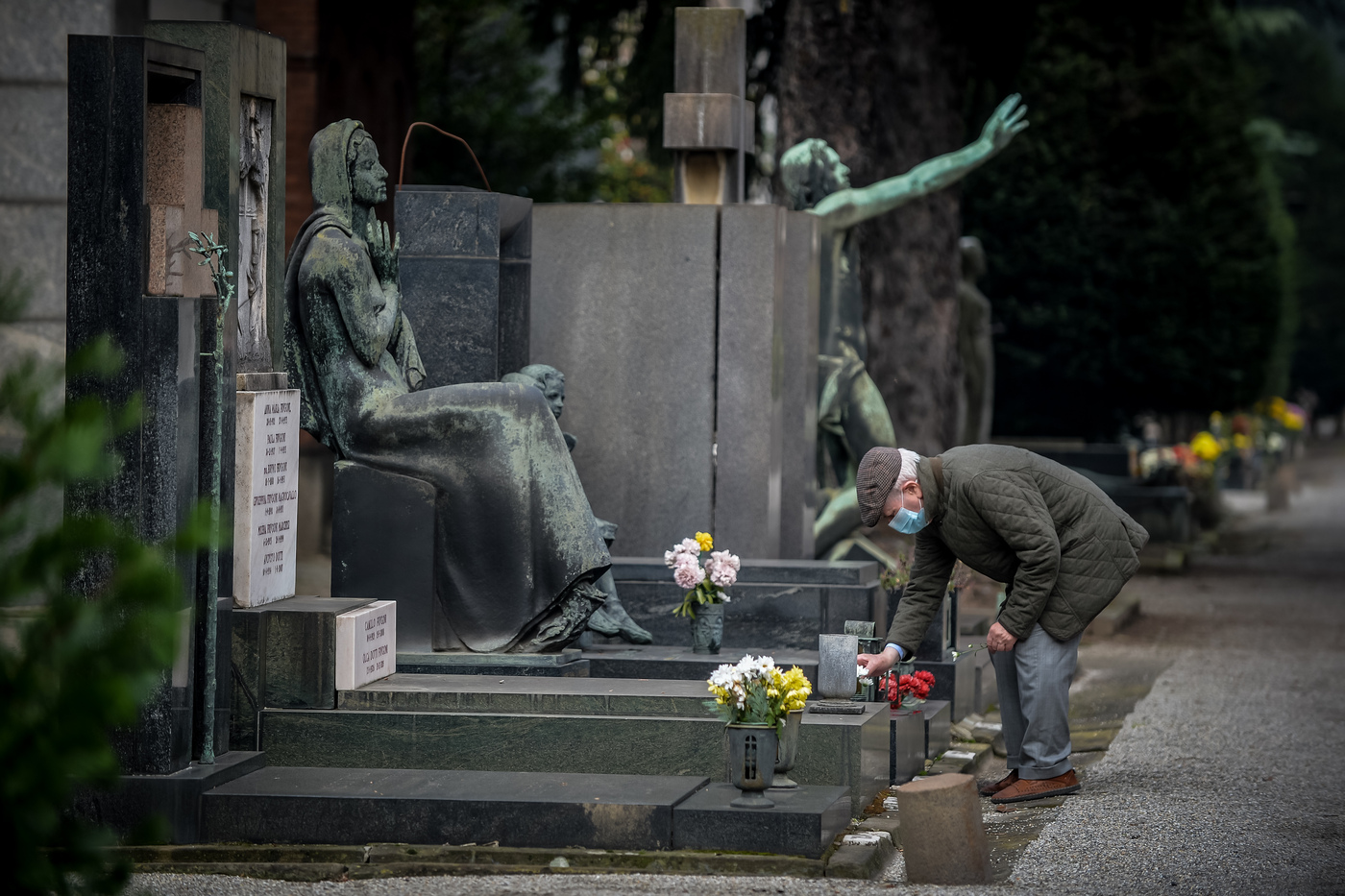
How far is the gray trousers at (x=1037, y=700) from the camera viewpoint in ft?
22.3

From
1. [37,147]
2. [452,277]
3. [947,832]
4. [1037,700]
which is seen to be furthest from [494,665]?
[37,147]

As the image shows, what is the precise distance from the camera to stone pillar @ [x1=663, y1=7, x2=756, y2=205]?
933cm

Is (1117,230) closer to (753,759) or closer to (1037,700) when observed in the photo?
(1037,700)

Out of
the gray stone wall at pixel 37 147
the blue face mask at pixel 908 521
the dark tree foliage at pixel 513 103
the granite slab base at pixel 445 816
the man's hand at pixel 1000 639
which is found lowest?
the granite slab base at pixel 445 816

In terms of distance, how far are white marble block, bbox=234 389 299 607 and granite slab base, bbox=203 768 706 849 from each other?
36.1 inches

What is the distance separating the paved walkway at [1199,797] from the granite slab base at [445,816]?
0.94ft

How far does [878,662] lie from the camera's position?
6543mm

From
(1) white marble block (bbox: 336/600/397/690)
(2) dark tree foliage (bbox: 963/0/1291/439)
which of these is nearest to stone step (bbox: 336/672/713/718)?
(1) white marble block (bbox: 336/600/397/690)

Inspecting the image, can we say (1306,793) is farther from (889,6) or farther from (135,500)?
(889,6)

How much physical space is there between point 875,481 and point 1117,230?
19920mm

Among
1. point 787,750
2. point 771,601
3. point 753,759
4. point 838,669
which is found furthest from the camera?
point 771,601

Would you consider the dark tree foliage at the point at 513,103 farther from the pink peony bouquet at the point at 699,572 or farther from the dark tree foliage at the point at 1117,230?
the pink peony bouquet at the point at 699,572

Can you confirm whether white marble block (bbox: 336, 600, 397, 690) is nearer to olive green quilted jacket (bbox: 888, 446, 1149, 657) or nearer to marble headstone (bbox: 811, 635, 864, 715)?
marble headstone (bbox: 811, 635, 864, 715)

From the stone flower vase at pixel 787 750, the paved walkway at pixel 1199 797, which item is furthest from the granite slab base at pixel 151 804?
the stone flower vase at pixel 787 750
